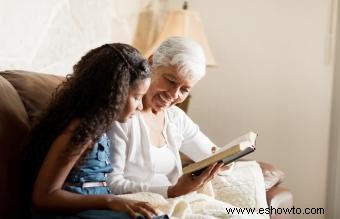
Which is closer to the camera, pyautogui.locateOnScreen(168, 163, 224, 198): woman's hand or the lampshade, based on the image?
pyautogui.locateOnScreen(168, 163, 224, 198): woman's hand

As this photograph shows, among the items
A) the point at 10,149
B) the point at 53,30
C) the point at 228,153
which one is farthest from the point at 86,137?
the point at 53,30

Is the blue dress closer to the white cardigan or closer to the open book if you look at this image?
the white cardigan

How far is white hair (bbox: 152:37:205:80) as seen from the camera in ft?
5.06

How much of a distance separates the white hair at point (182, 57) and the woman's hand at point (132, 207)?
0.60 meters

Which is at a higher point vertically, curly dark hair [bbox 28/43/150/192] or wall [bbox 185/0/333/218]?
curly dark hair [bbox 28/43/150/192]

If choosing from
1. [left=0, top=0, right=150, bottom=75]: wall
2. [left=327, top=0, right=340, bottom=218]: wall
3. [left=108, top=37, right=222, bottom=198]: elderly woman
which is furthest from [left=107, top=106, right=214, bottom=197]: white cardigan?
[left=327, top=0, right=340, bottom=218]: wall

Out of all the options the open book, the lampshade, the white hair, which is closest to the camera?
the open book

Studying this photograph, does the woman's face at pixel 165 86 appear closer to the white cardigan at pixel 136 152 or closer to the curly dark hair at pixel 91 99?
the white cardigan at pixel 136 152

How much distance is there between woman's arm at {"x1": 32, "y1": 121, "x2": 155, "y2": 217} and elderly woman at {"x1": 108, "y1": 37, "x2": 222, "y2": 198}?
1.02 feet

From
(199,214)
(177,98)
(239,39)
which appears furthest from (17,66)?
(239,39)

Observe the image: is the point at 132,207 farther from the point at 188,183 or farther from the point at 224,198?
the point at 224,198

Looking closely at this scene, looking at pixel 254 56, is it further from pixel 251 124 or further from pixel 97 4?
pixel 97 4

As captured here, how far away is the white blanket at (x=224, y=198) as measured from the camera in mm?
1263

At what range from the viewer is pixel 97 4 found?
228cm
